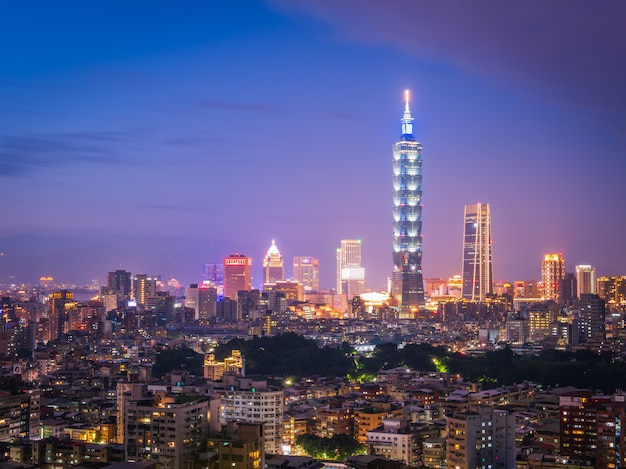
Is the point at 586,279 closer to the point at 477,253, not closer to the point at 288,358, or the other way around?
the point at 477,253

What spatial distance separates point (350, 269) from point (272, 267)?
24.7ft

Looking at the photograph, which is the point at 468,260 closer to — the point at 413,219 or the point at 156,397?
the point at 413,219

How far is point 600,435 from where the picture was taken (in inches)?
712

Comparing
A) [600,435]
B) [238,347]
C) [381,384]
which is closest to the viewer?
[600,435]

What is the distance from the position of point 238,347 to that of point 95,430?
18745 mm

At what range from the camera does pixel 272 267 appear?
96.4 metres

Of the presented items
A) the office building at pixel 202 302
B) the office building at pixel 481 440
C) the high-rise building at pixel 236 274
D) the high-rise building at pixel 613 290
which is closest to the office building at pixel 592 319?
the high-rise building at pixel 613 290

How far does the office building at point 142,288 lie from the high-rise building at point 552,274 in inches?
1114

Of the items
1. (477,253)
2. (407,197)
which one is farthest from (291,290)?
(407,197)

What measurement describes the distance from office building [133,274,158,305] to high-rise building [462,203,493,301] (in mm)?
23197

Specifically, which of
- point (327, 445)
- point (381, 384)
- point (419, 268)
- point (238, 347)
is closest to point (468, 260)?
point (419, 268)

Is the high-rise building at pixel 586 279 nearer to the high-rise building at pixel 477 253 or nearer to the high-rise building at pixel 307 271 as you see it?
the high-rise building at pixel 477 253

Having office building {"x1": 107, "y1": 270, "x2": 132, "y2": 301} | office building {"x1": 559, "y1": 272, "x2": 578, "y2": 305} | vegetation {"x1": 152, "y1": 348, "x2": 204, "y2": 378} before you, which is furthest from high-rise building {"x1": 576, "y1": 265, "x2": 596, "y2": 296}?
vegetation {"x1": 152, "y1": 348, "x2": 204, "y2": 378}

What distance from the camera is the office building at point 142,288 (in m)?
73.4
